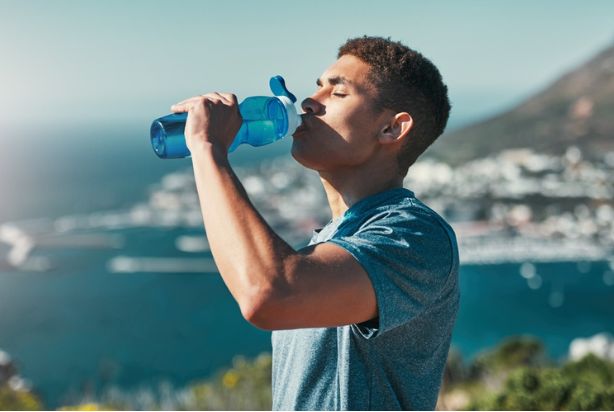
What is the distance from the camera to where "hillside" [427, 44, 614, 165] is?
31.1 meters

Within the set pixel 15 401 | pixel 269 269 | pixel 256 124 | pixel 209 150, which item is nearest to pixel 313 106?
pixel 256 124

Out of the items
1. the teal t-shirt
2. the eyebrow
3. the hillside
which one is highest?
the hillside

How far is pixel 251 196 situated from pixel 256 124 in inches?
981

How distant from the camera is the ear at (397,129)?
1.06 metres

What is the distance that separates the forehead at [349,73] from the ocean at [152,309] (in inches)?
711

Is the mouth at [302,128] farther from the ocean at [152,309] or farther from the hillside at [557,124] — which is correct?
the hillside at [557,124]

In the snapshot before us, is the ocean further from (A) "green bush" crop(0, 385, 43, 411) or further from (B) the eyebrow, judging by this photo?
(B) the eyebrow

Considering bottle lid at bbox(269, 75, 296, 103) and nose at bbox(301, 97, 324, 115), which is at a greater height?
bottle lid at bbox(269, 75, 296, 103)

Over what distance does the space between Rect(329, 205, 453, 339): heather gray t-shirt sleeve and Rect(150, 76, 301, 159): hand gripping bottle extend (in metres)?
0.23

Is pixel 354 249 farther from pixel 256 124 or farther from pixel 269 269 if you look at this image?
pixel 256 124

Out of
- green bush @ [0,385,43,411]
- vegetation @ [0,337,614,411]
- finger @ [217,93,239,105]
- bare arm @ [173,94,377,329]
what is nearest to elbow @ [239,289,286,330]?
bare arm @ [173,94,377,329]

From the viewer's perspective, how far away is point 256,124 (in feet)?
3.89

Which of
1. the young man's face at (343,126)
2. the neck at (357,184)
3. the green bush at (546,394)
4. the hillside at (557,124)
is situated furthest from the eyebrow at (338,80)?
the hillside at (557,124)

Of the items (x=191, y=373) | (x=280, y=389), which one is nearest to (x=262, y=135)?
(x=280, y=389)
